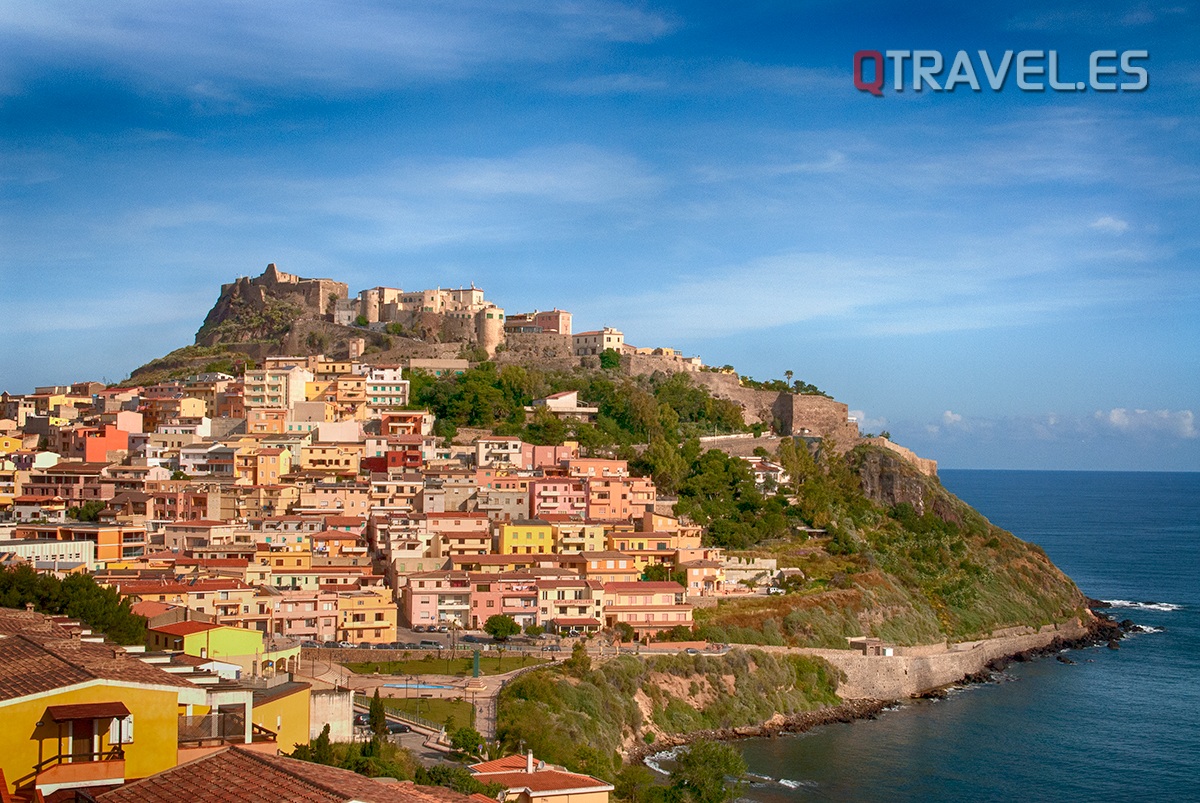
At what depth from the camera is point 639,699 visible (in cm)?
2598

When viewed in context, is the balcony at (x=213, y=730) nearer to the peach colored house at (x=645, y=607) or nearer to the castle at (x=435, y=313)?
the peach colored house at (x=645, y=607)

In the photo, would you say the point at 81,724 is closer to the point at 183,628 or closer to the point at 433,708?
the point at 183,628

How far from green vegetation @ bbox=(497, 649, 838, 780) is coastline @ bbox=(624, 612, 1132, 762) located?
0.25 metres

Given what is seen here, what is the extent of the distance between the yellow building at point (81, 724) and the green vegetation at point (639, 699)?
12.9 m

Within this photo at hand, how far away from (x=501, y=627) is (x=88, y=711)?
21.6 m

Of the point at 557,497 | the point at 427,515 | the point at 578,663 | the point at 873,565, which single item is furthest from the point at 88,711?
the point at 873,565

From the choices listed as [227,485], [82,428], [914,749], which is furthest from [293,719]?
[82,428]

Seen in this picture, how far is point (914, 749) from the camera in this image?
2619 cm

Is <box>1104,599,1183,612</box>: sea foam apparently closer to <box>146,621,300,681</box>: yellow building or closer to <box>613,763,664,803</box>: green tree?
<box>613,763,664,803</box>: green tree

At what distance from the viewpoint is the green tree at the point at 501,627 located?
2767 centimetres

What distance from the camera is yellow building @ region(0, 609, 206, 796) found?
629 centimetres

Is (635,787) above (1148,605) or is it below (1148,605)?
above

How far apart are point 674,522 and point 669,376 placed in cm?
1697

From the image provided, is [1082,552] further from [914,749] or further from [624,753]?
[624,753]
